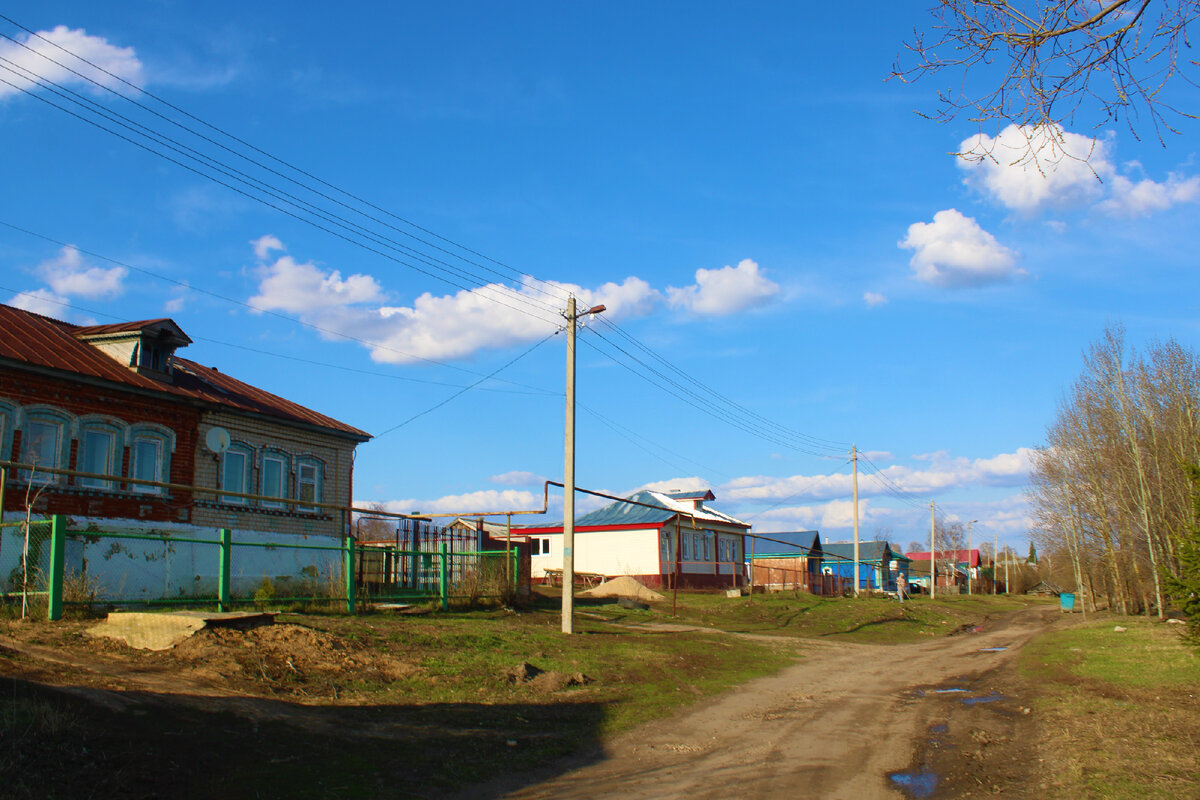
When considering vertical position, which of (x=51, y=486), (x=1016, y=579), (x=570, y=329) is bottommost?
(x=1016, y=579)

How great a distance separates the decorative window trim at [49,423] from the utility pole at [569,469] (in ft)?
35.6

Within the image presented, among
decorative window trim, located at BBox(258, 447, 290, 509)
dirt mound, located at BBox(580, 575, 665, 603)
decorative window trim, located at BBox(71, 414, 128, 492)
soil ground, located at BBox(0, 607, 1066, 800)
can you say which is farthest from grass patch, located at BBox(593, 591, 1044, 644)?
decorative window trim, located at BBox(71, 414, 128, 492)

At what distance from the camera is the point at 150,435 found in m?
19.7

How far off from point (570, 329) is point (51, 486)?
1179cm

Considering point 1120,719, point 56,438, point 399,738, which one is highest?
point 56,438

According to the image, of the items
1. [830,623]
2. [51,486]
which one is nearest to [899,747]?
[51,486]

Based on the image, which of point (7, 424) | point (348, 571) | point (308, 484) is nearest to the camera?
point (348, 571)

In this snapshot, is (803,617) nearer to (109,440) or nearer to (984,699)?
(984,699)

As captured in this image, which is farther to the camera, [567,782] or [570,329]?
[570,329]

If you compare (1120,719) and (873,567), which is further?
(873,567)

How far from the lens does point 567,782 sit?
7582 millimetres

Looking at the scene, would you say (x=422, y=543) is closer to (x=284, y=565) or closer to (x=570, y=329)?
(x=284, y=565)

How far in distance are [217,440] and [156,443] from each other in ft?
4.49

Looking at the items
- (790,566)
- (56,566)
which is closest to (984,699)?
(56,566)
